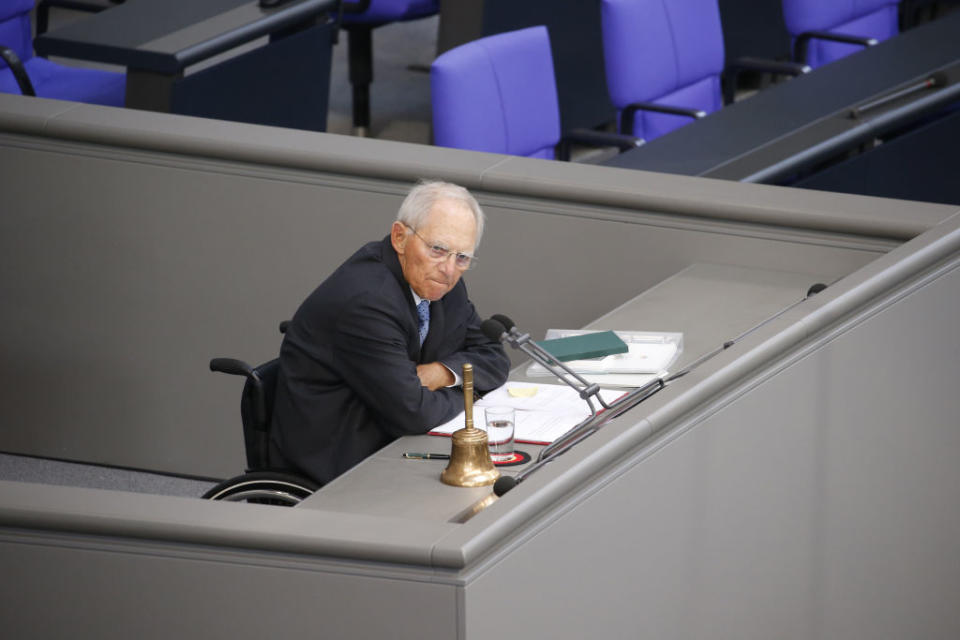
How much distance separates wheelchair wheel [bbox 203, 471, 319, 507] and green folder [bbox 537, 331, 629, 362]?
59 centimetres

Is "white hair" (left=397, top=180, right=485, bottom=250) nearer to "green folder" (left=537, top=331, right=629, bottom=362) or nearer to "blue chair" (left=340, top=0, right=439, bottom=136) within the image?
"green folder" (left=537, top=331, right=629, bottom=362)

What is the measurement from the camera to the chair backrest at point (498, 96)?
4.43 meters

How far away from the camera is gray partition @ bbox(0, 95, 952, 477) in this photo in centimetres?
393

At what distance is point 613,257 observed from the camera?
4.00 metres

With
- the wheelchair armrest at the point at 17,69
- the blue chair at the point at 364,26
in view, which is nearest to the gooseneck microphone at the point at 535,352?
the wheelchair armrest at the point at 17,69

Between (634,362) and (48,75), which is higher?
(48,75)

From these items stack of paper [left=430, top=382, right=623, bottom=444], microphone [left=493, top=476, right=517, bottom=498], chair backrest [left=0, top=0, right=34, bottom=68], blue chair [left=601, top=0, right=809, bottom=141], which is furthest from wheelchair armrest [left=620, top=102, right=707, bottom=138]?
microphone [left=493, top=476, right=517, bottom=498]

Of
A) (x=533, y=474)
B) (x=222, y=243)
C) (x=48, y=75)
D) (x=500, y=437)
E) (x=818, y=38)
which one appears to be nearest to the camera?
(x=533, y=474)

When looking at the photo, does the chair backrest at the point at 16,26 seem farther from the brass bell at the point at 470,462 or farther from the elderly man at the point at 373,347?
the brass bell at the point at 470,462

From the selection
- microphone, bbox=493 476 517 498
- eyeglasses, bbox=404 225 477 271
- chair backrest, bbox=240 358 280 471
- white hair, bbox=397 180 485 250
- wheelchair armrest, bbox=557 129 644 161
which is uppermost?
white hair, bbox=397 180 485 250

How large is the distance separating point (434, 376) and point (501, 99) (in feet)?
5.03

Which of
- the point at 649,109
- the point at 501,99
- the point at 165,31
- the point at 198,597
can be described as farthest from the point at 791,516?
the point at 165,31

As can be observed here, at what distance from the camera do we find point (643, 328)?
3611 mm

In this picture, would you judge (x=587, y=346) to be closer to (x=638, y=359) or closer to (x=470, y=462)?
(x=638, y=359)
